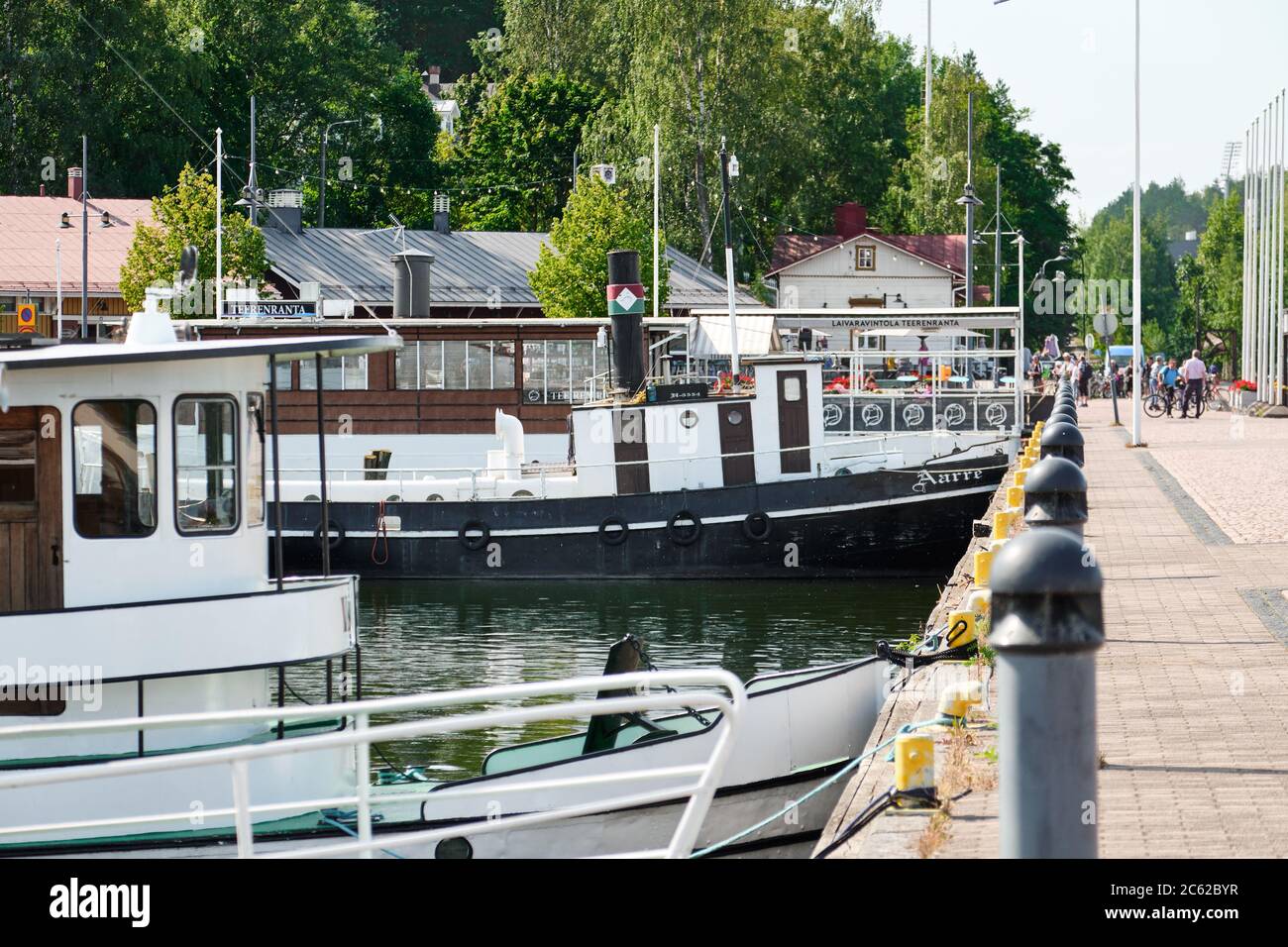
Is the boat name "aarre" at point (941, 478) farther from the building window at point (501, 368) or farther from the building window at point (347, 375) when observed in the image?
the building window at point (347, 375)

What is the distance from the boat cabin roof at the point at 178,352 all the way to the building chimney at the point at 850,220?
212 feet

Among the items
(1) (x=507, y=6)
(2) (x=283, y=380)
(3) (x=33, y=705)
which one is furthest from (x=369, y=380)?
(1) (x=507, y=6)

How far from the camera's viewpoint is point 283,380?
33438 mm

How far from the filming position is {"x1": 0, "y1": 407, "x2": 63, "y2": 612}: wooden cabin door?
32.9ft

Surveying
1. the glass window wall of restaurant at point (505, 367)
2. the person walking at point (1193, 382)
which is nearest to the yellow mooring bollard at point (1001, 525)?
the glass window wall of restaurant at point (505, 367)

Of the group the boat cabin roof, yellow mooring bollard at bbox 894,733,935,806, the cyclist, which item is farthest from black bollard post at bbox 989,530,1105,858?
the cyclist

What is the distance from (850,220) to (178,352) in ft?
217

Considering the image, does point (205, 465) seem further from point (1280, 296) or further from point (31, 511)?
point (1280, 296)

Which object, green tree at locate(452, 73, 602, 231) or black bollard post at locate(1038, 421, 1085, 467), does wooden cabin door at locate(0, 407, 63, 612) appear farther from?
green tree at locate(452, 73, 602, 231)

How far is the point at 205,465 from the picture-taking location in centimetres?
1036

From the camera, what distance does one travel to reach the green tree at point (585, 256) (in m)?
50.3

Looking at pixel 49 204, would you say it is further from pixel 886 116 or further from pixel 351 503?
pixel 886 116
